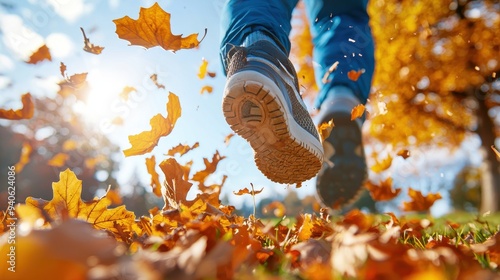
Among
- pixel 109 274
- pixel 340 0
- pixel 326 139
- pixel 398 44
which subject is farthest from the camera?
pixel 398 44

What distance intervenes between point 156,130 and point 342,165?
62.1 inches

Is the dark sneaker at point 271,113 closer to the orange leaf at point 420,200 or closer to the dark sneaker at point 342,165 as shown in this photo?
the dark sneaker at point 342,165

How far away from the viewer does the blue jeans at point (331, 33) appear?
2164 millimetres

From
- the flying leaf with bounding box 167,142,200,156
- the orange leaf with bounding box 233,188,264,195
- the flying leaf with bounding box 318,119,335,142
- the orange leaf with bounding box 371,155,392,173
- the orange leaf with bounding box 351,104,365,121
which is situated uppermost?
the orange leaf with bounding box 351,104,365,121

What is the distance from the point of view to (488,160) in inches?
454

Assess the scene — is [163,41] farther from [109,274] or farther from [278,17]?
[109,274]

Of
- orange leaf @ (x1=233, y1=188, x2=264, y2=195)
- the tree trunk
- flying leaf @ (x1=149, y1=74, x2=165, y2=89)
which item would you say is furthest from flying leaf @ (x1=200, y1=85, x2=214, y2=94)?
the tree trunk

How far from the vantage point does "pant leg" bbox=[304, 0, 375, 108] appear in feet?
8.39

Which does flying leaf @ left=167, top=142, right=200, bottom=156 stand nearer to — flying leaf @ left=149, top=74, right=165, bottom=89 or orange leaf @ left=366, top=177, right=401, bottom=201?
flying leaf @ left=149, top=74, right=165, bottom=89

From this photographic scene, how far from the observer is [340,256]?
709 millimetres

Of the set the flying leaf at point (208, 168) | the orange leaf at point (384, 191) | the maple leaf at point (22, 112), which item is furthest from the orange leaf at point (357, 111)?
the maple leaf at point (22, 112)

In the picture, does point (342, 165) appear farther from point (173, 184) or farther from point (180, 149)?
point (173, 184)

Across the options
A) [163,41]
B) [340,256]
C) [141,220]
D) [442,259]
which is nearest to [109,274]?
[340,256]

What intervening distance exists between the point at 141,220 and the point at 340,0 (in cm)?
195
